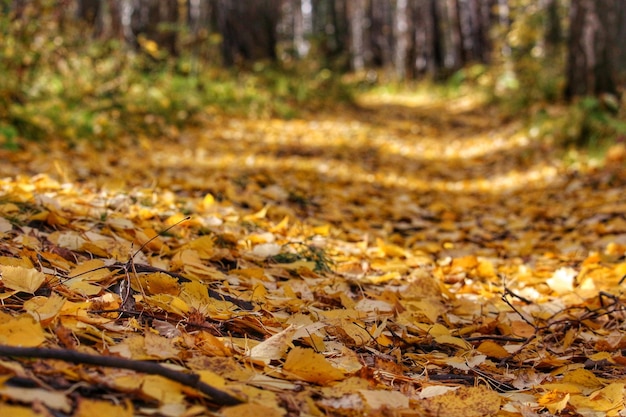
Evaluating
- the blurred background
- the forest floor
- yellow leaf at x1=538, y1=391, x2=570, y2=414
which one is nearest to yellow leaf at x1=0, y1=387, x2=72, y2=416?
the forest floor

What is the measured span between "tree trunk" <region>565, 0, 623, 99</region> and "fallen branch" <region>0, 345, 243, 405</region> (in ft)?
20.3

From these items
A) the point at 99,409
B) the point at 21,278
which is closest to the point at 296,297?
the point at 21,278

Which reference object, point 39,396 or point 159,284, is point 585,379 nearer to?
point 159,284

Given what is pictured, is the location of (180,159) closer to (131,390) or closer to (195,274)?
(195,274)

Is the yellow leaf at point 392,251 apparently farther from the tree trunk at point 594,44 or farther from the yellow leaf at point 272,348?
the tree trunk at point 594,44

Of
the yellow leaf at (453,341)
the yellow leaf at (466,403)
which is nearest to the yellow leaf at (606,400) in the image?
the yellow leaf at (466,403)

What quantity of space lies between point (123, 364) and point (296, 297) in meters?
0.92

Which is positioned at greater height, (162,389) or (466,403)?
(162,389)

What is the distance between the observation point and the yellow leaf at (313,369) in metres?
1.29

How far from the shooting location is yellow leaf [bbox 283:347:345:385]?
129 centimetres

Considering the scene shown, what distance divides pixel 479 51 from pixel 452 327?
Result: 1833 cm

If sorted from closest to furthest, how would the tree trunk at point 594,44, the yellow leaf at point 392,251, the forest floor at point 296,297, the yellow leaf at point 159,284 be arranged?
the forest floor at point 296,297 < the yellow leaf at point 159,284 < the yellow leaf at point 392,251 < the tree trunk at point 594,44

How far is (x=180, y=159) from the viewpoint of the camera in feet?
16.6

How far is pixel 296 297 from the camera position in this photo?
6.52 feet
